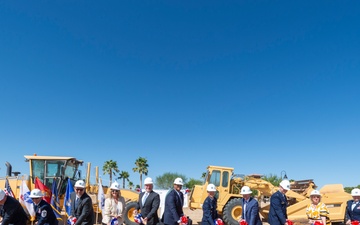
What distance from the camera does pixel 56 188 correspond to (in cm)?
1370

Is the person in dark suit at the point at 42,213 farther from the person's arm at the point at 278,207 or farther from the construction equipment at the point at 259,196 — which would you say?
the construction equipment at the point at 259,196

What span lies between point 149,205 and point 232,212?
365 inches

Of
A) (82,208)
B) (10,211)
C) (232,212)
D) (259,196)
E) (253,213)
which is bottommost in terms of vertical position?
(232,212)

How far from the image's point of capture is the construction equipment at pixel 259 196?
15.8 m

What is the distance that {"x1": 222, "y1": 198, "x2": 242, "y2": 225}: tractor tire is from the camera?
15.8 m

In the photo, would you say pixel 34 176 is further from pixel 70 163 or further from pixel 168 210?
pixel 168 210

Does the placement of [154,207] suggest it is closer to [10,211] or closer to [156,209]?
[156,209]

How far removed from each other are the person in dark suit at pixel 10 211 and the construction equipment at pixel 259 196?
11493mm

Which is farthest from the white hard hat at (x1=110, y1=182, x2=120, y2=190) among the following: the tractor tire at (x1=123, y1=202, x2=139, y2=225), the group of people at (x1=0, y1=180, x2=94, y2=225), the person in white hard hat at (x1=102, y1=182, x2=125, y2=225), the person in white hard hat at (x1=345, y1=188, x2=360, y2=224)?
the tractor tire at (x1=123, y1=202, x2=139, y2=225)

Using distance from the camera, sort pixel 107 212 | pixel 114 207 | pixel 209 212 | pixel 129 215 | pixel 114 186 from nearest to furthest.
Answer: pixel 209 212
pixel 114 186
pixel 114 207
pixel 107 212
pixel 129 215

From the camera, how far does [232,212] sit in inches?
627

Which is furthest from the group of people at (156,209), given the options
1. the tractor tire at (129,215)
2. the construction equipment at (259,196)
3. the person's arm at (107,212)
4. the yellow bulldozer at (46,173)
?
the construction equipment at (259,196)

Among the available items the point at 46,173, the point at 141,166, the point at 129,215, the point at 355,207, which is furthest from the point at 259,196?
the point at 141,166

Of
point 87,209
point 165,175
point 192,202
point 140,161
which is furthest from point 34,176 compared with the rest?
point 165,175
